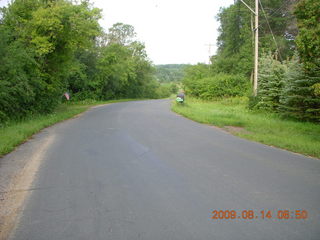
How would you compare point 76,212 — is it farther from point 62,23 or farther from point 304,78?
point 62,23

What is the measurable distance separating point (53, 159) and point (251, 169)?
4.75 metres

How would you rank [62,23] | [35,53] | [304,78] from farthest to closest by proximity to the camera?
[62,23]
[35,53]
[304,78]

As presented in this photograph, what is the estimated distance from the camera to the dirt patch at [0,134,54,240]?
12.1 ft

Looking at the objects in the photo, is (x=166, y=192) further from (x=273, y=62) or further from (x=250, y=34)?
(x=250, y=34)

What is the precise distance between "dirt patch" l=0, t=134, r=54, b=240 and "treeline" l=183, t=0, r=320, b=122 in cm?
917

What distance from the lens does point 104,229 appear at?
3482 mm

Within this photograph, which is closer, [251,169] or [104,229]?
[104,229]

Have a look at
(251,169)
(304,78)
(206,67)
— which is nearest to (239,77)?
(206,67)
